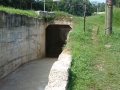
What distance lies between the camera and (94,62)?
7422mm

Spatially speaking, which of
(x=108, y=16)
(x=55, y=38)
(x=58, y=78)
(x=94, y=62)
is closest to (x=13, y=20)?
(x=94, y=62)

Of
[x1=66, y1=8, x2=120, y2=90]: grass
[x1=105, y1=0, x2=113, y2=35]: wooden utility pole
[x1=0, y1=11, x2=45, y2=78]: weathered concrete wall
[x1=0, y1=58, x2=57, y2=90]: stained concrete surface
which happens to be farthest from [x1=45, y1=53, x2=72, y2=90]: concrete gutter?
[x1=105, y1=0, x2=113, y2=35]: wooden utility pole

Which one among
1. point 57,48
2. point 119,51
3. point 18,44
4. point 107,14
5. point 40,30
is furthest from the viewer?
point 57,48

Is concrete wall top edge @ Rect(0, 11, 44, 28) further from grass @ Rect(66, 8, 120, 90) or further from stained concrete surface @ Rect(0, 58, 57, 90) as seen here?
grass @ Rect(66, 8, 120, 90)

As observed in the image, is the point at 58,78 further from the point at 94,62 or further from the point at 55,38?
the point at 55,38

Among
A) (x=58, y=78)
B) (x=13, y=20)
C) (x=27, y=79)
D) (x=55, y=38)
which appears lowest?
(x=27, y=79)

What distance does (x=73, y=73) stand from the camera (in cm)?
614

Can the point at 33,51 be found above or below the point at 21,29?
below

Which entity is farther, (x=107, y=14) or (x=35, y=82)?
(x=107, y=14)

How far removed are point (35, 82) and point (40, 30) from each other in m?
6.17

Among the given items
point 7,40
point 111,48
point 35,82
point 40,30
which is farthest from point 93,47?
point 40,30

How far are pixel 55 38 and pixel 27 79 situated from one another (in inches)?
334

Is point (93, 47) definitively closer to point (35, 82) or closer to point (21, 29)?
point (35, 82)

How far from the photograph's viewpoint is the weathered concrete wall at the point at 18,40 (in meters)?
8.77
